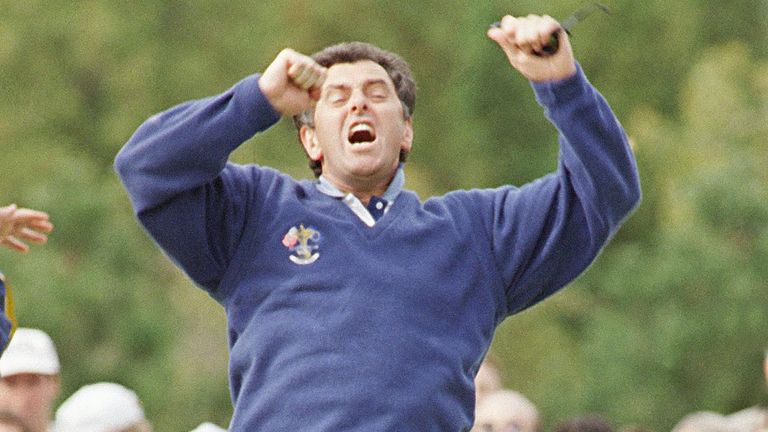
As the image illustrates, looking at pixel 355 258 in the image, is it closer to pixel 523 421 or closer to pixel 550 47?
pixel 550 47

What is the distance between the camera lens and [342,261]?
6305 millimetres

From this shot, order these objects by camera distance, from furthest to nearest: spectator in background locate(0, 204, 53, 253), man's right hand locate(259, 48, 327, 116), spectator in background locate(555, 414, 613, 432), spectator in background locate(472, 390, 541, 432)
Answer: spectator in background locate(472, 390, 541, 432)
spectator in background locate(555, 414, 613, 432)
spectator in background locate(0, 204, 53, 253)
man's right hand locate(259, 48, 327, 116)

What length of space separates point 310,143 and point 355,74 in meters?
0.25

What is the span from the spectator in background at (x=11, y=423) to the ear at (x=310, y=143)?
236cm

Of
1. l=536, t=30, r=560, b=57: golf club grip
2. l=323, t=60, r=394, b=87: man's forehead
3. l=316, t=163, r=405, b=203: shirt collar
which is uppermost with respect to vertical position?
l=536, t=30, r=560, b=57: golf club grip

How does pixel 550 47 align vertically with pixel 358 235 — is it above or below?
above

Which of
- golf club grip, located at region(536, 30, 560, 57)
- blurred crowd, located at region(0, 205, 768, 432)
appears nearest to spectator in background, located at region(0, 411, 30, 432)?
blurred crowd, located at region(0, 205, 768, 432)

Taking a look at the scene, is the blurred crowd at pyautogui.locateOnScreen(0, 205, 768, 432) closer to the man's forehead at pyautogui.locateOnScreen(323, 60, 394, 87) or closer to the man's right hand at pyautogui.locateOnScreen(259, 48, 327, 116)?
the man's forehead at pyautogui.locateOnScreen(323, 60, 394, 87)

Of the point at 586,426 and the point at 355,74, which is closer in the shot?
the point at 355,74


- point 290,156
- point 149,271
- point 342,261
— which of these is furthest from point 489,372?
point 290,156

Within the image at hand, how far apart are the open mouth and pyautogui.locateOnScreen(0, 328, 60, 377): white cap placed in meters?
3.06

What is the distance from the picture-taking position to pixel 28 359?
30.2ft

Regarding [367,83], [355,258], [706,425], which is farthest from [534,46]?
[706,425]

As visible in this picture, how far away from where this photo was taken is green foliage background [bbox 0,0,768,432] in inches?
591
